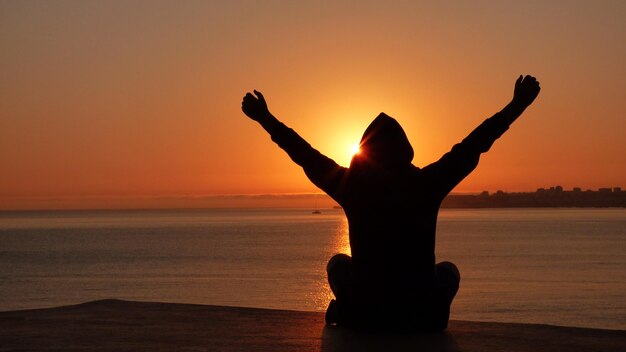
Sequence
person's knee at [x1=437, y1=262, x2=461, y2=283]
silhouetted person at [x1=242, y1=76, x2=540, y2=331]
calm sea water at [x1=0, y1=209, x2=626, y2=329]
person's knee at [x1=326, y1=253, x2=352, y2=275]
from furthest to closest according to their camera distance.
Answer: calm sea water at [x1=0, y1=209, x2=626, y2=329], person's knee at [x1=326, y1=253, x2=352, y2=275], person's knee at [x1=437, y1=262, x2=461, y2=283], silhouetted person at [x1=242, y1=76, x2=540, y2=331]

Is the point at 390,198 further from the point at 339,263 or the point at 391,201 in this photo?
the point at 339,263

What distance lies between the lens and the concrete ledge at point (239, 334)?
→ 911 cm

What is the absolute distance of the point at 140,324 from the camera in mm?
10828

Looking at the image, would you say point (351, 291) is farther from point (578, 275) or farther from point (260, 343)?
point (578, 275)

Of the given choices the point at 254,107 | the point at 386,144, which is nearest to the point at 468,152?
the point at 386,144


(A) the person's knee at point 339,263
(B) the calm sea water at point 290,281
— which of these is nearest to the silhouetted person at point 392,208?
(A) the person's knee at point 339,263

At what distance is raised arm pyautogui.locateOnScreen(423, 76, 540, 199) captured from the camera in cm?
939

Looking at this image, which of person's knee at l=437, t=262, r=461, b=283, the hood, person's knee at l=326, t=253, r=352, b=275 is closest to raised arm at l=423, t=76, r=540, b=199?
A: the hood

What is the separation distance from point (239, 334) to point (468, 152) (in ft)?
9.80

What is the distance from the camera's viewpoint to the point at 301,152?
379 inches

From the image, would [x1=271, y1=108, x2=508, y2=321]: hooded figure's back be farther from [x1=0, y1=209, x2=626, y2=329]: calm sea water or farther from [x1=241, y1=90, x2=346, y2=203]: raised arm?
[x1=0, y1=209, x2=626, y2=329]: calm sea water

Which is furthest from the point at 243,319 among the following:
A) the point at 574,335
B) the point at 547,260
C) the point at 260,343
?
the point at 547,260

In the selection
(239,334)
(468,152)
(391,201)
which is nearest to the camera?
(468,152)

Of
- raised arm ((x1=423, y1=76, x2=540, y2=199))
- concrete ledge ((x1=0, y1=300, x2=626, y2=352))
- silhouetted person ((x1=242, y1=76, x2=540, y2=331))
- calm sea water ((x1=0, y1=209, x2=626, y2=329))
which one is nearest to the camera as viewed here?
concrete ledge ((x1=0, y1=300, x2=626, y2=352))
